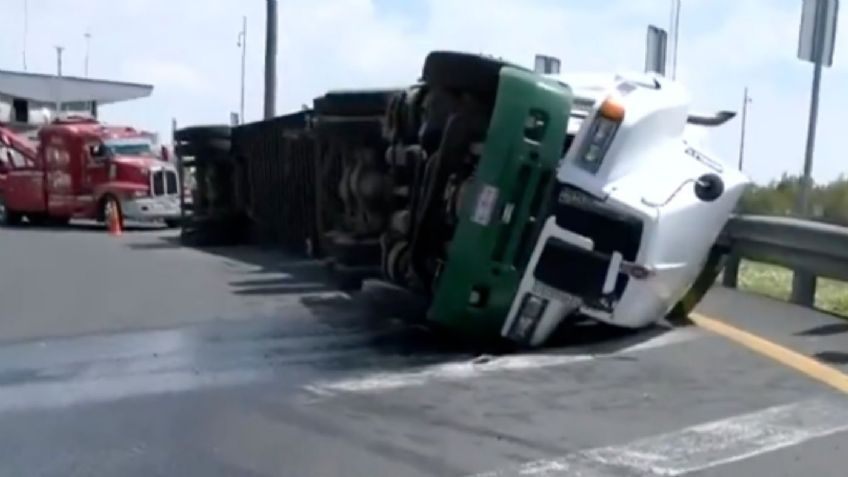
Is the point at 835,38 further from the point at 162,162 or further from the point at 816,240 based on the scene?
the point at 162,162

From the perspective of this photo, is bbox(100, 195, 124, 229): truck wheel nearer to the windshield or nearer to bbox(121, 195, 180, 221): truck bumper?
bbox(121, 195, 180, 221): truck bumper

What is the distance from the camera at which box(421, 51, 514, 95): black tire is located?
9211 millimetres

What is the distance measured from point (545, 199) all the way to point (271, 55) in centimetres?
2069

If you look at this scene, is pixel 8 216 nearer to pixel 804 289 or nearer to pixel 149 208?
pixel 149 208

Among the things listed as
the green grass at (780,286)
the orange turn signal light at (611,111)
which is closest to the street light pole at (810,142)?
the green grass at (780,286)

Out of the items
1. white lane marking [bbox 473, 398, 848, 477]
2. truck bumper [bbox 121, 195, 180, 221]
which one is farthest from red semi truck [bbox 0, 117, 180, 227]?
white lane marking [bbox 473, 398, 848, 477]

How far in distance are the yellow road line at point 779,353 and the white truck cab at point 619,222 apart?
58 cm

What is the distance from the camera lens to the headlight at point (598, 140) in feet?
29.4

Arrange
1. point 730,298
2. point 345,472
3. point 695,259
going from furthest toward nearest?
point 730,298
point 695,259
point 345,472

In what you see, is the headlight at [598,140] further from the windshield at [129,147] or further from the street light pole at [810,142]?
the windshield at [129,147]

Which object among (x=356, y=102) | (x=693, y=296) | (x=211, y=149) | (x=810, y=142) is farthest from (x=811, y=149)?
(x=211, y=149)

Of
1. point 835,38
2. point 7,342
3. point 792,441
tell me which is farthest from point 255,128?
point 792,441

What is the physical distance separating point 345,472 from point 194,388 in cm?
216

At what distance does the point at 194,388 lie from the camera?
303 inches
